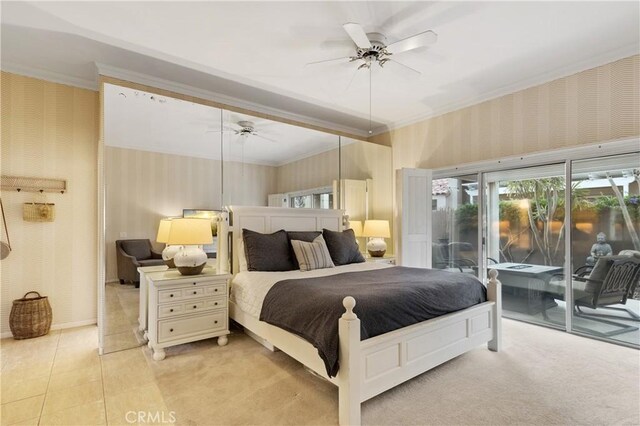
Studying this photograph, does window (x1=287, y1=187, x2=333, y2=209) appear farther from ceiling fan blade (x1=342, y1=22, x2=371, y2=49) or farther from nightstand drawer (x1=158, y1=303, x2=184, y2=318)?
ceiling fan blade (x1=342, y1=22, x2=371, y2=49)

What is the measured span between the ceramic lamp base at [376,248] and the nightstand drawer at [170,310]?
2.76 meters

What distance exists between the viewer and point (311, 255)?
352 cm

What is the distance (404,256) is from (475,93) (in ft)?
7.94

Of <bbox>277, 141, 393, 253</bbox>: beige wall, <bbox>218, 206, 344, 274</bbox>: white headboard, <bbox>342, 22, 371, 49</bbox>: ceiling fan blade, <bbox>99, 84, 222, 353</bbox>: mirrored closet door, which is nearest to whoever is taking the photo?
<bbox>342, 22, 371, 49</bbox>: ceiling fan blade

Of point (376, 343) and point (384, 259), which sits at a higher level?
point (384, 259)

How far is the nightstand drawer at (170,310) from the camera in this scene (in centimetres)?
288

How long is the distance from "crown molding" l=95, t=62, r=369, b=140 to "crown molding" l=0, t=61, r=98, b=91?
0.52 m

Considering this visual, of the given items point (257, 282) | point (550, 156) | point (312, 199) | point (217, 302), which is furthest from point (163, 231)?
point (550, 156)

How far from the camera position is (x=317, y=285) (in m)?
2.61

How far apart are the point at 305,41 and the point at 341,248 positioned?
2.29 meters

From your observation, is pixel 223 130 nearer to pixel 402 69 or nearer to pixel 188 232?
pixel 188 232

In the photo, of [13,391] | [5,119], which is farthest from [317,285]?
[5,119]

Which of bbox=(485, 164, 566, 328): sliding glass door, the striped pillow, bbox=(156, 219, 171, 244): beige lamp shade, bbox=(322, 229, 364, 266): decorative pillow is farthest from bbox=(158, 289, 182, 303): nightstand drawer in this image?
bbox=(485, 164, 566, 328): sliding glass door

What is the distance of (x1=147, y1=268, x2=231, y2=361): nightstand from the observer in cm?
287
